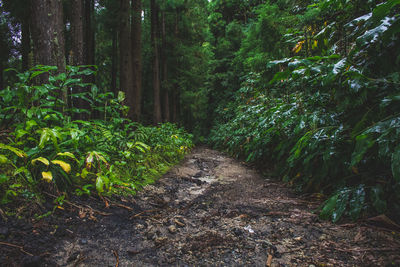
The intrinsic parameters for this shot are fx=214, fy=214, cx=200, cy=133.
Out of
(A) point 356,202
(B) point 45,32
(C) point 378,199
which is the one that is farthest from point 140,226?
(B) point 45,32

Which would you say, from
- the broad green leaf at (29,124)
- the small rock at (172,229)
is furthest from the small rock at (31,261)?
the broad green leaf at (29,124)

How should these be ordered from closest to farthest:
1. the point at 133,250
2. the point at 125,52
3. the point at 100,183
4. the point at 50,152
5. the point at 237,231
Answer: the point at 133,250 → the point at 237,231 → the point at 100,183 → the point at 50,152 → the point at 125,52

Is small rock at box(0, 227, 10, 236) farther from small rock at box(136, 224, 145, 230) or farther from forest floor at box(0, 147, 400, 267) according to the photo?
small rock at box(136, 224, 145, 230)

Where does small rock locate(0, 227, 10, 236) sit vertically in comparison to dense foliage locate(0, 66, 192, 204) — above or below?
below

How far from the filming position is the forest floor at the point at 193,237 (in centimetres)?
142

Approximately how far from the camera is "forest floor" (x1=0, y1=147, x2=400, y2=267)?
1.42 metres

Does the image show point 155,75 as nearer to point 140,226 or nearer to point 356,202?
point 140,226

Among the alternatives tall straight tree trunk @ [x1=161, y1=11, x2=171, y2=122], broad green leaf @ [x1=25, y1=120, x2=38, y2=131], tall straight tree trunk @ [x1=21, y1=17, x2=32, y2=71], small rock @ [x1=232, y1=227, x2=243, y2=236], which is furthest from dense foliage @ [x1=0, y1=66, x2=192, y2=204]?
tall straight tree trunk @ [x1=161, y1=11, x2=171, y2=122]

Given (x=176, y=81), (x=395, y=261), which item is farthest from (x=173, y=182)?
(x=176, y=81)

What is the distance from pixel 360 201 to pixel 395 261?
50 cm

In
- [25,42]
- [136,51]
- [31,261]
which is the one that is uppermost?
[25,42]

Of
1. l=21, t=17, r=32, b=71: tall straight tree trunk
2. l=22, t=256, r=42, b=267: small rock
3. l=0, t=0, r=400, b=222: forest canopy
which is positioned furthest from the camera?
l=21, t=17, r=32, b=71: tall straight tree trunk

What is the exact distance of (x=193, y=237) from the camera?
1805 millimetres

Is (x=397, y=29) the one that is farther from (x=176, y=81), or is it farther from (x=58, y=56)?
(x=176, y=81)
